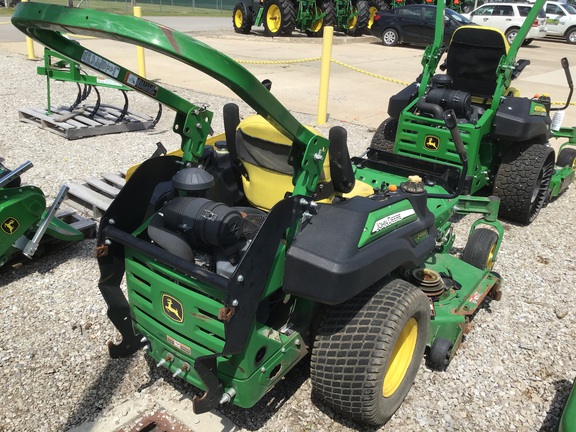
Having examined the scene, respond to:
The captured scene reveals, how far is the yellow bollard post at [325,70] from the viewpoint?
743 cm

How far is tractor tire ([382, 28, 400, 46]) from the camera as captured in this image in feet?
57.8

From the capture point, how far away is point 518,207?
188 inches

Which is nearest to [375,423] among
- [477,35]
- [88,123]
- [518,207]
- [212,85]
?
[518,207]

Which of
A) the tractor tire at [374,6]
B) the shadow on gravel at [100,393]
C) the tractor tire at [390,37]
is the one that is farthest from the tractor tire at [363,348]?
the tractor tire at [374,6]

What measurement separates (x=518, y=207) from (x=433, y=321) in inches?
96.2

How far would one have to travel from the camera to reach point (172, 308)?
2.31 metres

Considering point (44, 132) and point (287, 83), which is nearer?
point (44, 132)

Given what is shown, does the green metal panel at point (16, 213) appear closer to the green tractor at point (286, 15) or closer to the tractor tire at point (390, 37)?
the green tractor at point (286, 15)

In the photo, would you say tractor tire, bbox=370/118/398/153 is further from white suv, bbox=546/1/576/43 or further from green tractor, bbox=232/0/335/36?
white suv, bbox=546/1/576/43

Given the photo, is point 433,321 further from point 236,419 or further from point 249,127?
point 249,127

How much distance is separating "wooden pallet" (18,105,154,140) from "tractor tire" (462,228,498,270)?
499 cm

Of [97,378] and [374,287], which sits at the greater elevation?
[374,287]

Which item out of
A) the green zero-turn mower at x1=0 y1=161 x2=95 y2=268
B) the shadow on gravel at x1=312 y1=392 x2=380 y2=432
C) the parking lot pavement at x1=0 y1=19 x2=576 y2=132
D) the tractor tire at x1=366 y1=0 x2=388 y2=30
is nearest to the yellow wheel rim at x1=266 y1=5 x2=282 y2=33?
the parking lot pavement at x1=0 y1=19 x2=576 y2=132

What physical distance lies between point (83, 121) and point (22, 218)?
3.94 meters
